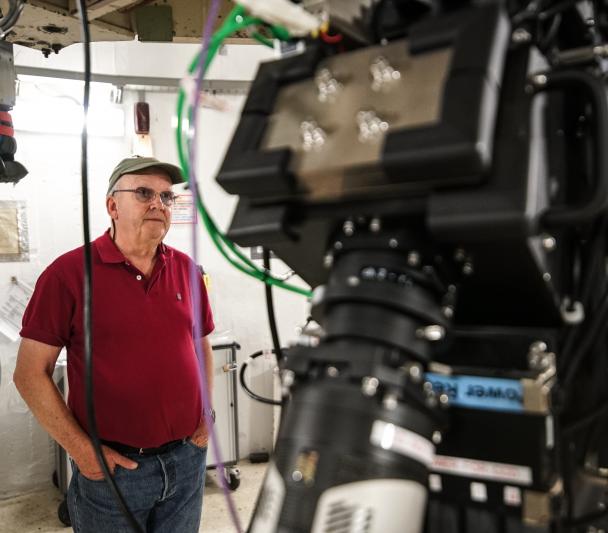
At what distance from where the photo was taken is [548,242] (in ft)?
1.66

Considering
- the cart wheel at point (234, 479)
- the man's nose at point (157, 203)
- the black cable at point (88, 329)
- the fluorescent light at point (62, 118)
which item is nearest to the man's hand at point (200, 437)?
the man's nose at point (157, 203)

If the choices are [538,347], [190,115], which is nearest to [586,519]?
[538,347]

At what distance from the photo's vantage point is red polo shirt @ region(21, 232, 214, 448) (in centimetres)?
170

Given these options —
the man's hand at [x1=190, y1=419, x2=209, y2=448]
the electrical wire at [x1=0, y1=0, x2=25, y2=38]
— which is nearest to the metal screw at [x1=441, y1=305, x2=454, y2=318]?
the electrical wire at [x1=0, y1=0, x2=25, y2=38]

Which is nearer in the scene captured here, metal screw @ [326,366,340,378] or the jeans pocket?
metal screw @ [326,366,340,378]

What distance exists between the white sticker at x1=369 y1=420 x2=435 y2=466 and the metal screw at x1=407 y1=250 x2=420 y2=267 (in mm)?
147

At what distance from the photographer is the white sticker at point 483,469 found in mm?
546

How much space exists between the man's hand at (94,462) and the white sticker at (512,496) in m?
1.36

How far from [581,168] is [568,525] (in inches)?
14.7

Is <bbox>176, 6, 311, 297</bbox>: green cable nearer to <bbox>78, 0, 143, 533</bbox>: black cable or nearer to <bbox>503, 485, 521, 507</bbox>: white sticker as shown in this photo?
<bbox>78, 0, 143, 533</bbox>: black cable

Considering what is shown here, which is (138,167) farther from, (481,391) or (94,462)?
(481,391)

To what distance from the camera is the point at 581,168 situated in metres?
0.56

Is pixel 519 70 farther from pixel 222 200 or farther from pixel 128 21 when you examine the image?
pixel 222 200

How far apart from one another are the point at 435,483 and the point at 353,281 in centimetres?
25
